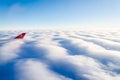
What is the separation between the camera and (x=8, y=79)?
16.6 metres

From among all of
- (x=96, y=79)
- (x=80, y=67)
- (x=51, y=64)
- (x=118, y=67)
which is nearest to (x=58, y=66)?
(x=51, y=64)

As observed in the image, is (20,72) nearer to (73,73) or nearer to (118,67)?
(73,73)

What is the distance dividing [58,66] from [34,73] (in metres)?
5.69

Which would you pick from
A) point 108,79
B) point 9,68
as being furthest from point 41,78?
point 108,79

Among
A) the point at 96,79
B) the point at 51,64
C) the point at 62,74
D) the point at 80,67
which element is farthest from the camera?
the point at 51,64

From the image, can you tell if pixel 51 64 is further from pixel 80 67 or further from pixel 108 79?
pixel 108 79

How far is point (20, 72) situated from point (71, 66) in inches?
319

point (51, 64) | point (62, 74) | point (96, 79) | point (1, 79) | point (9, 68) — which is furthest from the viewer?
point (51, 64)

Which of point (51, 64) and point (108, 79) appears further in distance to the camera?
point (51, 64)

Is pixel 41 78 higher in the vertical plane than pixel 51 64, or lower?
lower

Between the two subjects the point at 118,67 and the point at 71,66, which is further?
the point at 118,67

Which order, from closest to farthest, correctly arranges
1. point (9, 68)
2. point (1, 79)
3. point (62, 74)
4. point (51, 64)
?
point (1, 79) → point (62, 74) → point (9, 68) → point (51, 64)

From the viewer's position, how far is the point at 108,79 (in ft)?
59.4

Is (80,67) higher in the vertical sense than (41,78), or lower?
higher
